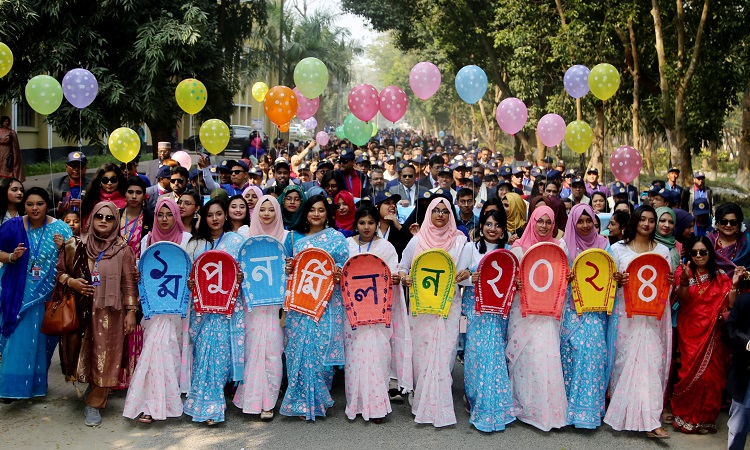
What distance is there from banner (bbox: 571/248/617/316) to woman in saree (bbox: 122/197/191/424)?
9.44 ft

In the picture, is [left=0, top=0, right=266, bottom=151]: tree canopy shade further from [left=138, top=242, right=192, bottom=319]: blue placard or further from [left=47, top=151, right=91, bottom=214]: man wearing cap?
[left=138, top=242, right=192, bottom=319]: blue placard

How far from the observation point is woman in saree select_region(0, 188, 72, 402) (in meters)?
5.88

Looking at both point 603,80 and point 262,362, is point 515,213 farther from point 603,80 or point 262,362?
point 603,80

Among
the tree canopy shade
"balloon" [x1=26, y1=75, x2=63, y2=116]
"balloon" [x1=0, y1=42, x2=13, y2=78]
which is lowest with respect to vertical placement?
"balloon" [x1=26, y1=75, x2=63, y2=116]

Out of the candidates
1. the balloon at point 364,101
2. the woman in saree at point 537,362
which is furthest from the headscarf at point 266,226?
the balloon at point 364,101

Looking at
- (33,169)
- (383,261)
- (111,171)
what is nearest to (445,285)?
(383,261)

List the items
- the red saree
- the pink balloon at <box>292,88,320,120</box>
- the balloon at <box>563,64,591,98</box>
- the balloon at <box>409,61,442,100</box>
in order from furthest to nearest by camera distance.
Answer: the pink balloon at <box>292,88,320,120</box>
the balloon at <box>563,64,591,98</box>
the balloon at <box>409,61,442,100</box>
the red saree

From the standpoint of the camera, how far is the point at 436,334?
592 cm

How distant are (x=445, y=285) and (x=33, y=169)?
19020mm

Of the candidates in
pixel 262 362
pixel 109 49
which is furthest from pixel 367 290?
pixel 109 49

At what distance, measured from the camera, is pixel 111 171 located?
7.22 metres

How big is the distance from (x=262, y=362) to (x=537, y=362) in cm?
197

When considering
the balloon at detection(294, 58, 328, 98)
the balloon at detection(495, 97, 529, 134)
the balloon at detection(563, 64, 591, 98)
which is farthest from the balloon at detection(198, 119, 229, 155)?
the balloon at detection(563, 64, 591, 98)

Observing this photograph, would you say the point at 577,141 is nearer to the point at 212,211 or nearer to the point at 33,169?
the point at 212,211
